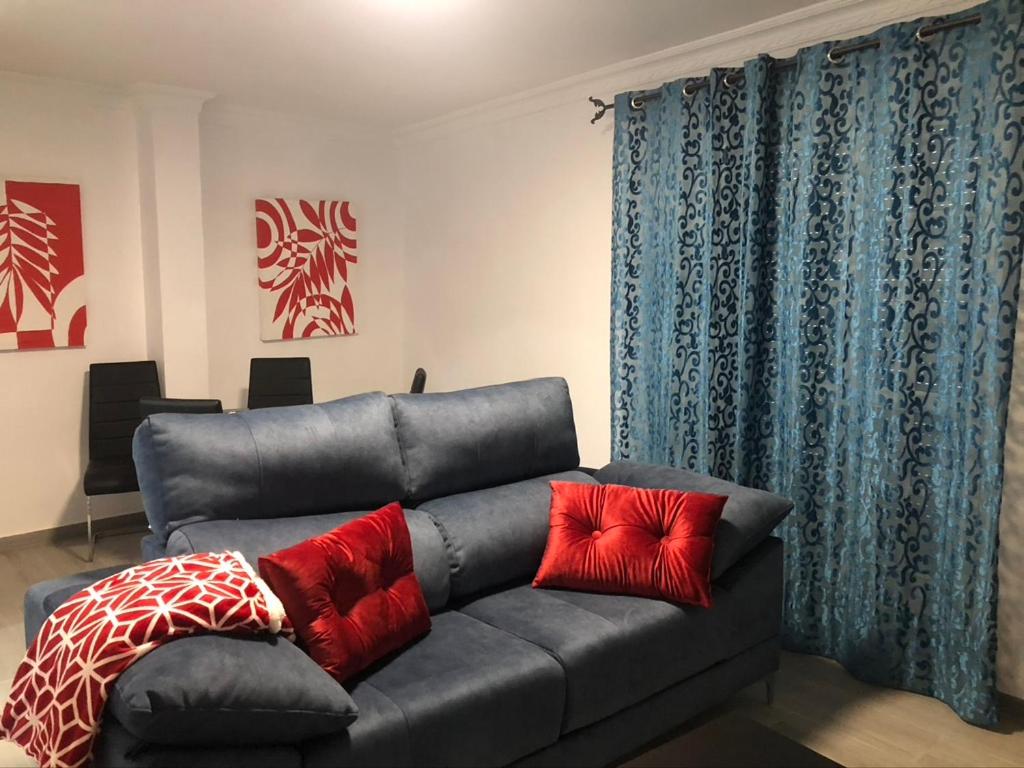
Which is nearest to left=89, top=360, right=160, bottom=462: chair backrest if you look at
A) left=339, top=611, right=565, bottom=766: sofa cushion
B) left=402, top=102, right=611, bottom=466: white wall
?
left=402, top=102, right=611, bottom=466: white wall

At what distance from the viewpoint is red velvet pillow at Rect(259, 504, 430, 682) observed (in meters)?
2.05

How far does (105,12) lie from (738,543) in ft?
10.3

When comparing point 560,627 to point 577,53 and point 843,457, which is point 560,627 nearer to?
point 843,457

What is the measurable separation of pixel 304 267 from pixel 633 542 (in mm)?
3481

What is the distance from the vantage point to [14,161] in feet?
14.1

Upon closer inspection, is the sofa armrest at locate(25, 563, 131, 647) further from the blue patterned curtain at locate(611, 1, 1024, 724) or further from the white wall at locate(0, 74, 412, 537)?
the white wall at locate(0, 74, 412, 537)

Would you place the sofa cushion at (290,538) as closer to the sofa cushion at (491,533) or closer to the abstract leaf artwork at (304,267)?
the sofa cushion at (491,533)

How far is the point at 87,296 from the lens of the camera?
181 inches

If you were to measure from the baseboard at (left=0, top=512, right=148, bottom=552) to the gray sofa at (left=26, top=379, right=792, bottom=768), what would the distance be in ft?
8.72

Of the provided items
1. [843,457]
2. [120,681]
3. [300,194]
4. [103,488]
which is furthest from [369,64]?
[120,681]

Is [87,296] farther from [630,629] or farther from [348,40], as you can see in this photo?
A: [630,629]

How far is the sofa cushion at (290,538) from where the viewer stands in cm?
225

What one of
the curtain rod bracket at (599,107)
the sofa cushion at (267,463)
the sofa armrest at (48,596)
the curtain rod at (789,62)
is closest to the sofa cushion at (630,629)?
the sofa cushion at (267,463)

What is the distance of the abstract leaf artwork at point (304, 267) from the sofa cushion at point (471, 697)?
344cm
